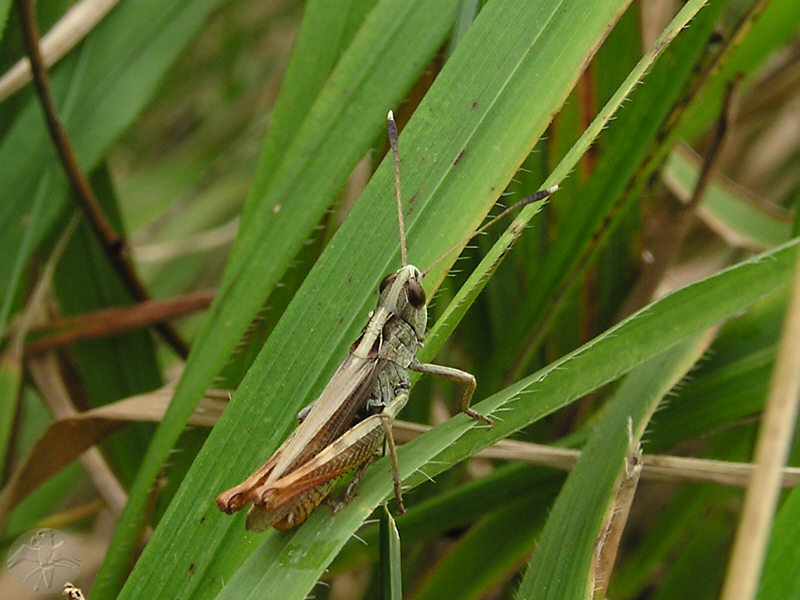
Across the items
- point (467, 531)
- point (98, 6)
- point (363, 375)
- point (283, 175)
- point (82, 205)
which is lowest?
point (467, 531)

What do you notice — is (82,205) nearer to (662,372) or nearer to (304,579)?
(304,579)

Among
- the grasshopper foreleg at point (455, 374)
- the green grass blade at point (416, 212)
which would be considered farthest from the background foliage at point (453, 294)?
the grasshopper foreleg at point (455, 374)

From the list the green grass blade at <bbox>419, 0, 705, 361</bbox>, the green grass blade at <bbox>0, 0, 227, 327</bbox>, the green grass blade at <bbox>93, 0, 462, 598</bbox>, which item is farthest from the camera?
the green grass blade at <bbox>0, 0, 227, 327</bbox>

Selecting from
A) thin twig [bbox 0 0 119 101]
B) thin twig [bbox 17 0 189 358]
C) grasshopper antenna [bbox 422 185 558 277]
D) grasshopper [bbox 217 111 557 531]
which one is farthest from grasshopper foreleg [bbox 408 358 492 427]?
A: thin twig [bbox 0 0 119 101]

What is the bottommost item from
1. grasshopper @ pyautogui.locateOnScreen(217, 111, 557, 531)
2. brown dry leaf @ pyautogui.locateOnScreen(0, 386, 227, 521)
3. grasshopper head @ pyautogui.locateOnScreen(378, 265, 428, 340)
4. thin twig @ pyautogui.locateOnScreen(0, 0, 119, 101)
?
brown dry leaf @ pyautogui.locateOnScreen(0, 386, 227, 521)

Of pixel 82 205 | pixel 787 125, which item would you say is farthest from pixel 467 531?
pixel 787 125

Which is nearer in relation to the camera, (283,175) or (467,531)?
(283,175)

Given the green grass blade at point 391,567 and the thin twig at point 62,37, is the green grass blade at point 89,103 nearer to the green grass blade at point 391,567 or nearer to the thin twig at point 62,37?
the thin twig at point 62,37

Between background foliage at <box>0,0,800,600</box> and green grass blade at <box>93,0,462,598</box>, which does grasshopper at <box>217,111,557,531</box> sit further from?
green grass blade at <box>93,0,462,598</box>
